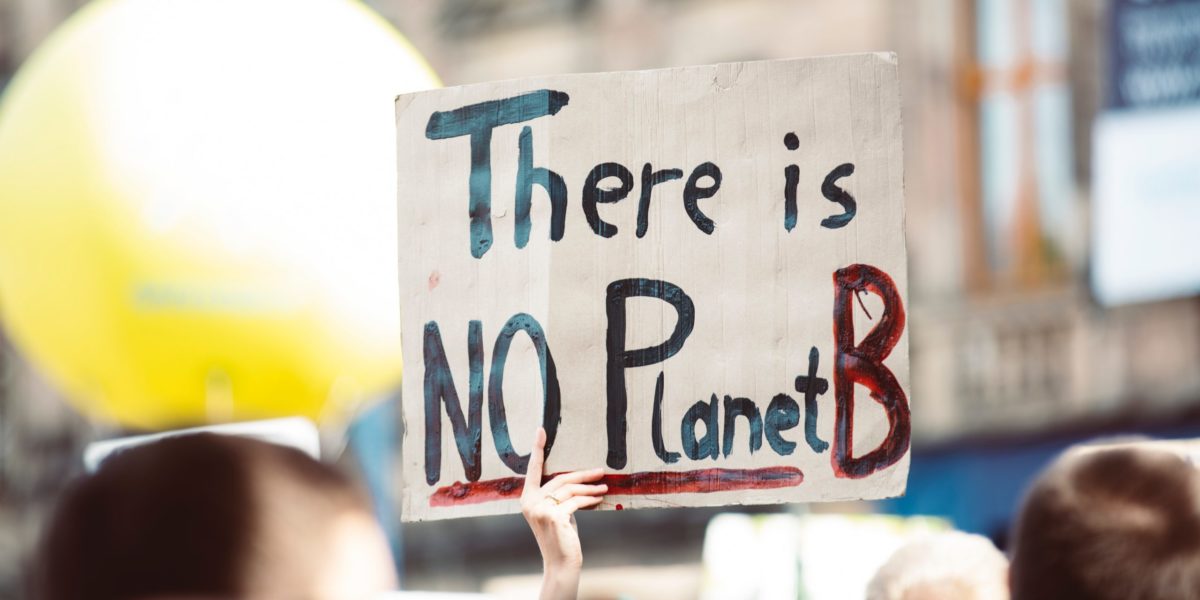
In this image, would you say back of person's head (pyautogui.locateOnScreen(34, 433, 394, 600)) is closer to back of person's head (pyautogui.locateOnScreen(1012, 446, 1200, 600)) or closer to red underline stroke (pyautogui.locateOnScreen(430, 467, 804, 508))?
back of person's head (pyautogui.locateOnScreen(1012, 446, 1200, 600))

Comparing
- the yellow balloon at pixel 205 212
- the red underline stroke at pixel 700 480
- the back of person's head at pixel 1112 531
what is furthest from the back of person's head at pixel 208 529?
the yellow balloon at pixel 205 212

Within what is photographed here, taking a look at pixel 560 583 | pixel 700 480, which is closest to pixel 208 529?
pixel 560 583

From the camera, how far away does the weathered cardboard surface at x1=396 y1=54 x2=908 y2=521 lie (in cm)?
224

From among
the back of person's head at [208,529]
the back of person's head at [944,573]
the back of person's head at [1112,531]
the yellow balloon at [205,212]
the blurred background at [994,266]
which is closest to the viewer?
the back of person's head at [208,529]

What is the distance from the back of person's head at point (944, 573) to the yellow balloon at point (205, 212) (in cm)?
112

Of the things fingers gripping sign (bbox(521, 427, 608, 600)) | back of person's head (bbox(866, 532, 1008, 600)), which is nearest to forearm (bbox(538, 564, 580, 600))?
fingers gripping sign (bbox(521, 427, 608, 600))

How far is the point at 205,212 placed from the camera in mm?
2893

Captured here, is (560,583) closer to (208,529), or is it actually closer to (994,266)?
(208,529)

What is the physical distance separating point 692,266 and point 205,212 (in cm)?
109

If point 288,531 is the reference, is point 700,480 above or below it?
below

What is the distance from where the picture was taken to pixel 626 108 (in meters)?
2.33

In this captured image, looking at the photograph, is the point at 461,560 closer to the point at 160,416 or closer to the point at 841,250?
the point at 160,416

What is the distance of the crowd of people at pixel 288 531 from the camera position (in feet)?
4.09

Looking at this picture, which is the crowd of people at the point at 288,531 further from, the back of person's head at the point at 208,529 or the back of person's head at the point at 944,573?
the back of person's head at the point at 944,573
